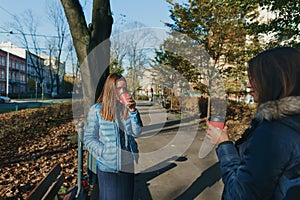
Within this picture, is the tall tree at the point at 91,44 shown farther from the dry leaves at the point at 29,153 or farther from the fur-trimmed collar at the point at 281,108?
the fur-trimmed collar at the point at 281,108

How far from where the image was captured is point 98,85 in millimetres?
4746

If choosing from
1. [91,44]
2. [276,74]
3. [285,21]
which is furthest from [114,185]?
[285,21]

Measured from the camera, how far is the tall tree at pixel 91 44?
15.3 feet

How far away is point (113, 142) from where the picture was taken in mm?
2250

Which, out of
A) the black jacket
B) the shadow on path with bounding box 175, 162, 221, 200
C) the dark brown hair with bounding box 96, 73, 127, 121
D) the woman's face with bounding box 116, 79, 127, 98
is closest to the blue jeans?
the dark brown hair with bounding box 96, 73, 127, 121

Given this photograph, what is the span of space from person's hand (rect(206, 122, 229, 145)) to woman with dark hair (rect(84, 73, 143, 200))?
3.44 feet

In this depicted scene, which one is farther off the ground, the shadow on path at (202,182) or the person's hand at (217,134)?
the person's hand at (217,134)

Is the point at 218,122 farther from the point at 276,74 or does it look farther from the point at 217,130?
the point at 276,74

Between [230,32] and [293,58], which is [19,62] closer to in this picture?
[230,32]

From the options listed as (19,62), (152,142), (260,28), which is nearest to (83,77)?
(152,142)

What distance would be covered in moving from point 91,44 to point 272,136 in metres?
4.31

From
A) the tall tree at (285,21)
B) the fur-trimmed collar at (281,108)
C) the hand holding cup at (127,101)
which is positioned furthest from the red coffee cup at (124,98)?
the tall tree at (285,21)

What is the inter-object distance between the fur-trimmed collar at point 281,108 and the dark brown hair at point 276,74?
0.03 meters

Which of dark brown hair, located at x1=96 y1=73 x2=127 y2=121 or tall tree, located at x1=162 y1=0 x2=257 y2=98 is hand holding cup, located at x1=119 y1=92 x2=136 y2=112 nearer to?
dark brown hair, located at x1=96 y1=73 x2=127 y2=121
